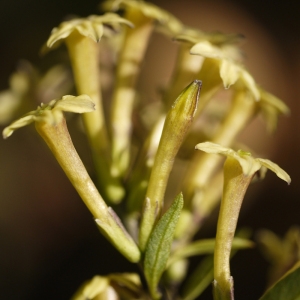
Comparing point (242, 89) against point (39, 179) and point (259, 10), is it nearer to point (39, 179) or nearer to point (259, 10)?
point (39, 179)

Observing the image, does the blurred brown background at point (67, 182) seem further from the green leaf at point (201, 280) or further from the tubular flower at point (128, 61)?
→ the green leaf at point (201, 280)

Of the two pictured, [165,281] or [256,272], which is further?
[256,272]

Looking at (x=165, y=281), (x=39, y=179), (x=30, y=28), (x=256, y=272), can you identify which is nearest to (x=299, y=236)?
(x=165, y=281)

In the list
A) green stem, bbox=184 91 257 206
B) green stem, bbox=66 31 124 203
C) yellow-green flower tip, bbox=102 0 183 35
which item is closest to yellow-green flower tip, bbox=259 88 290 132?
green stem, bbox=184 91 257 206

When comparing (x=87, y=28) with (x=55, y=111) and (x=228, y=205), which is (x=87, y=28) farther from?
(x=228, y=205)

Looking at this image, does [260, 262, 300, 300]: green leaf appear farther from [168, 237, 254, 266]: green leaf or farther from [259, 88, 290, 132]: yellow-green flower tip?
[259, 88, 290, 132]: yellow-green flower tip

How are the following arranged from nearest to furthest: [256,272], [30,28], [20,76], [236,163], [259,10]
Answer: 1. [236,163]
2. [20,76]
3. [256,272]
4. [30,28]
5. [259,10]

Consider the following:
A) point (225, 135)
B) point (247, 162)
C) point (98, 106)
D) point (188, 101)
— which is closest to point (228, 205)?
point (247, 162)
